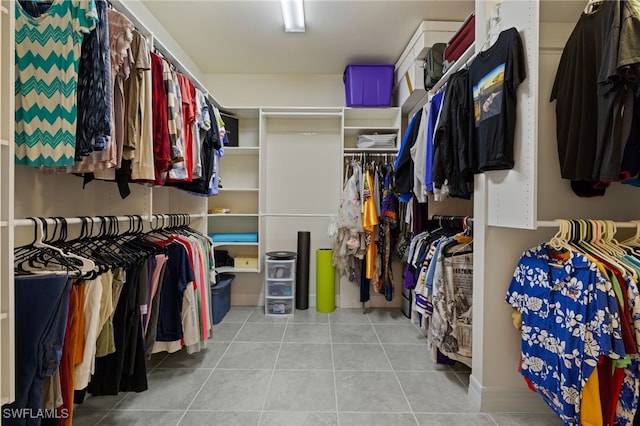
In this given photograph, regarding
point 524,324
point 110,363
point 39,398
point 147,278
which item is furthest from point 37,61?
point 524,324

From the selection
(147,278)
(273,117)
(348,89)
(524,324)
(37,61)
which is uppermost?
(348,89)

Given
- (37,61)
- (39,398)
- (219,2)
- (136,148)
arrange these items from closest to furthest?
1. (39,398)
2. (37,61)
3. (136,148)
4. (219,2)

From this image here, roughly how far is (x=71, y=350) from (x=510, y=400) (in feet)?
7.12

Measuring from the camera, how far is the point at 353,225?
2842 millimetres

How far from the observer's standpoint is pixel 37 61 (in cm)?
110

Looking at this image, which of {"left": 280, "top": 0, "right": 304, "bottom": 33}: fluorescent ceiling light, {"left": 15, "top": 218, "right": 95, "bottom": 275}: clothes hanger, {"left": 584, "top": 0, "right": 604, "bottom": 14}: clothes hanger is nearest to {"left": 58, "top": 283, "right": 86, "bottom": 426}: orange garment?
{"left": 15, "top": 218, "right": 95, "bottom": 275}: clothes hanger

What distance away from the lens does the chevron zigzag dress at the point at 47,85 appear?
1.10 metres

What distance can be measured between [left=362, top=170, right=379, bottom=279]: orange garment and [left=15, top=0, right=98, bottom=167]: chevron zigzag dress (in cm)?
224

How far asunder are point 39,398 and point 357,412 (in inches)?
55.8

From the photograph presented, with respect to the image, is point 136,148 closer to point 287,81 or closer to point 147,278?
point 147,278

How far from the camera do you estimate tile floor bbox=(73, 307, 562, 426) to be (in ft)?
4.98

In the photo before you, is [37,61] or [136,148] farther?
[136,148]

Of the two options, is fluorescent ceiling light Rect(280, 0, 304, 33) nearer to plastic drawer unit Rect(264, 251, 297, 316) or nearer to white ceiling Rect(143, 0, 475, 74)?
white ceiling Rect(143, 0, 475, 74)

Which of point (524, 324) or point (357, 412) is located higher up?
point (524, 324)
